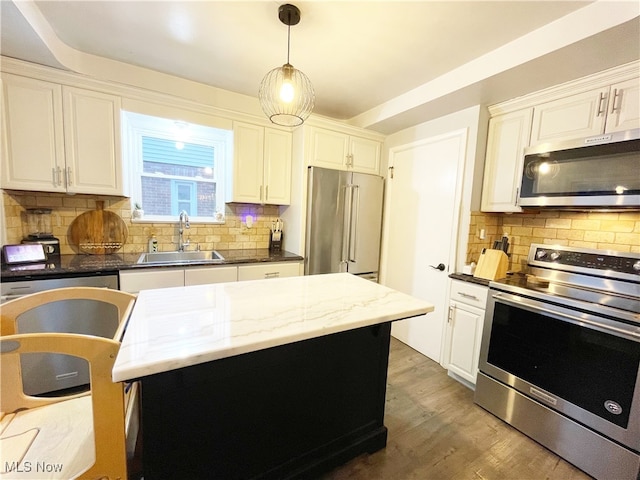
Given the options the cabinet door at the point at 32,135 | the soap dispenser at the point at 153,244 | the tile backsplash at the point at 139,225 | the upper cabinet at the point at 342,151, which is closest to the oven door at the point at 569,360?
the upper cabinet at the point at 342,151

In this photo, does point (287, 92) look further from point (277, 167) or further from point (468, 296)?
point (468, 296)

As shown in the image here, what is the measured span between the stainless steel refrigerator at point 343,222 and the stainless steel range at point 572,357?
4.53 feet

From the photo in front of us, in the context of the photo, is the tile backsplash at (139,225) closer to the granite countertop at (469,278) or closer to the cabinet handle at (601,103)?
the granite countertop at (469,278)

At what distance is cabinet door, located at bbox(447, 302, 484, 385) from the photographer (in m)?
2.18

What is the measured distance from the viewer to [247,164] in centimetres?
279

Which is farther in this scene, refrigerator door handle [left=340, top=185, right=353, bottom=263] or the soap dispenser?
refrigerator door handle [left=340, top=185, right=353, bottom=263]

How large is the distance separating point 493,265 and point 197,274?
95.6 inches

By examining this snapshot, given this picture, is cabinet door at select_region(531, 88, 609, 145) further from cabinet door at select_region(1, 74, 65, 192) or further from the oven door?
cabinet door at select_region(1, 74, 65, 192)

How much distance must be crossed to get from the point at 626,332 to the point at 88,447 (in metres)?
2.42

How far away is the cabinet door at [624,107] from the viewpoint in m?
1.65

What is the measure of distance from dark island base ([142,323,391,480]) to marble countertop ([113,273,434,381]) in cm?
19

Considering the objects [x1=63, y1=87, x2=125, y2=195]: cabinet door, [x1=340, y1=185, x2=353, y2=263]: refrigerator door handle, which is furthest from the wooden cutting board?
[x1=340, y1=185, x2=353, y2=263]: refrigerator door handle

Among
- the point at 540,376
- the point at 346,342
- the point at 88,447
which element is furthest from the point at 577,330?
the point at 88,447

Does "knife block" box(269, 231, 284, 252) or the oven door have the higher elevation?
"knife block" box(269, 231, 284, 252)
